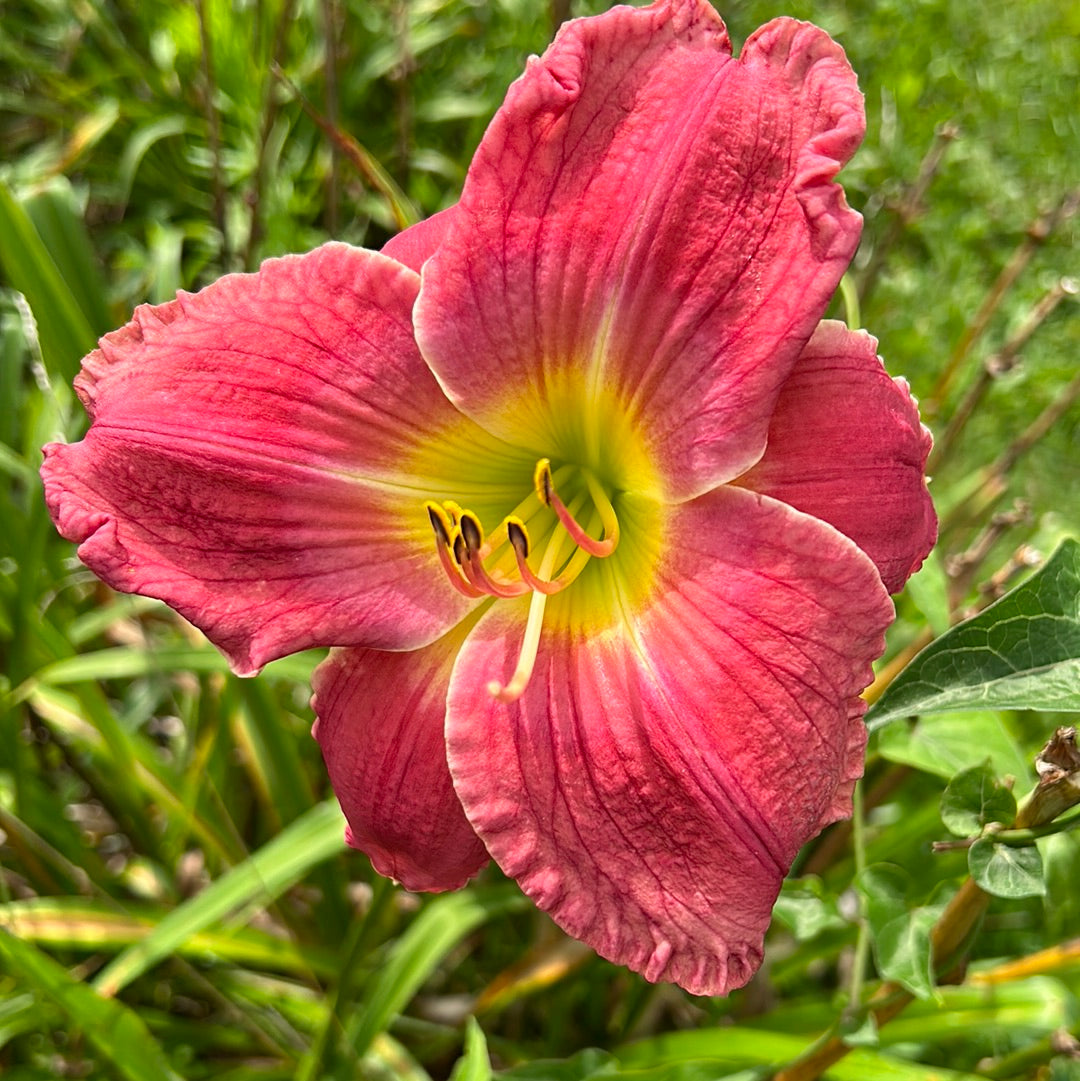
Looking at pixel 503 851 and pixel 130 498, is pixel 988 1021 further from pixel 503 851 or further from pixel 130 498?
pixel 130 498

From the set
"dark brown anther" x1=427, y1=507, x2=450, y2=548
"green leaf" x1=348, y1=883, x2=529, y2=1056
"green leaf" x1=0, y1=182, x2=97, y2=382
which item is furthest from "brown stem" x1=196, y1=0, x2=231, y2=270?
"green leaf" x1=348, y1=883, x2=529, y2=1056

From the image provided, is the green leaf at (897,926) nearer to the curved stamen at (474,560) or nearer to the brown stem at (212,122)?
the curved stamen at (474,560)

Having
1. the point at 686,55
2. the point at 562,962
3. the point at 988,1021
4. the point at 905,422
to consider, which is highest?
the point at 686,55

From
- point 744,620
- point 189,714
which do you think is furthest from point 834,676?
point 189,714

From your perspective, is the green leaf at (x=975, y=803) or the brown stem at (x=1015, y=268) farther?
the brown stem at (x=1015, y=268)

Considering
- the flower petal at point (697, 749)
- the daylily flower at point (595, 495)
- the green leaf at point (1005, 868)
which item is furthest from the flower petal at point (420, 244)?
the green leaf at point (1005, 868)

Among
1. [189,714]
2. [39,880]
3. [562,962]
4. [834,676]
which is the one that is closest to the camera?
[834,676]
